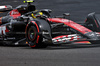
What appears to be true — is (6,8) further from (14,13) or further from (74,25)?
(74,25)

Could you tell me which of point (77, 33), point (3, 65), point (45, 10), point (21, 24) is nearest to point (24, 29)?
point (21, 24)

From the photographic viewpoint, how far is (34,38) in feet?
22.2

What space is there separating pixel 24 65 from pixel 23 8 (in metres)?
5.14

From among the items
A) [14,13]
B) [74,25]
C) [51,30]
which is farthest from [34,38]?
[14,13]

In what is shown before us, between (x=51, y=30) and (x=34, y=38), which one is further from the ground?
(x=51, y=30)

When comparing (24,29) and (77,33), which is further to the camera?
(24,29)

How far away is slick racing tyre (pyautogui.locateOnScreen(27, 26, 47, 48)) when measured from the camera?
667cm

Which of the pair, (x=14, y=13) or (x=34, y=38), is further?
(x=14, y=13)

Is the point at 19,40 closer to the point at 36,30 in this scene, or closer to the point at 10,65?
the point at 36,30

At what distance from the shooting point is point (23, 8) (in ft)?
28.3

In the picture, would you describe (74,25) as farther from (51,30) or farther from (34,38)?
(34,38)

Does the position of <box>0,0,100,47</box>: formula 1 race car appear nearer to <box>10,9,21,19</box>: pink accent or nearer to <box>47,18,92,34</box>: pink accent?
<box>47,18,92,34</box>: pink accent

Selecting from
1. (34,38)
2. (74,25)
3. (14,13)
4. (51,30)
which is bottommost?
(34,38)

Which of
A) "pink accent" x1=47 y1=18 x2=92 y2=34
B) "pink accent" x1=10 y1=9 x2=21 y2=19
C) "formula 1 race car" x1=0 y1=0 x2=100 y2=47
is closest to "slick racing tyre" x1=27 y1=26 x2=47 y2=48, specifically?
"formula 1 race car" x1=0 y1=0 x2=100 y2=47
